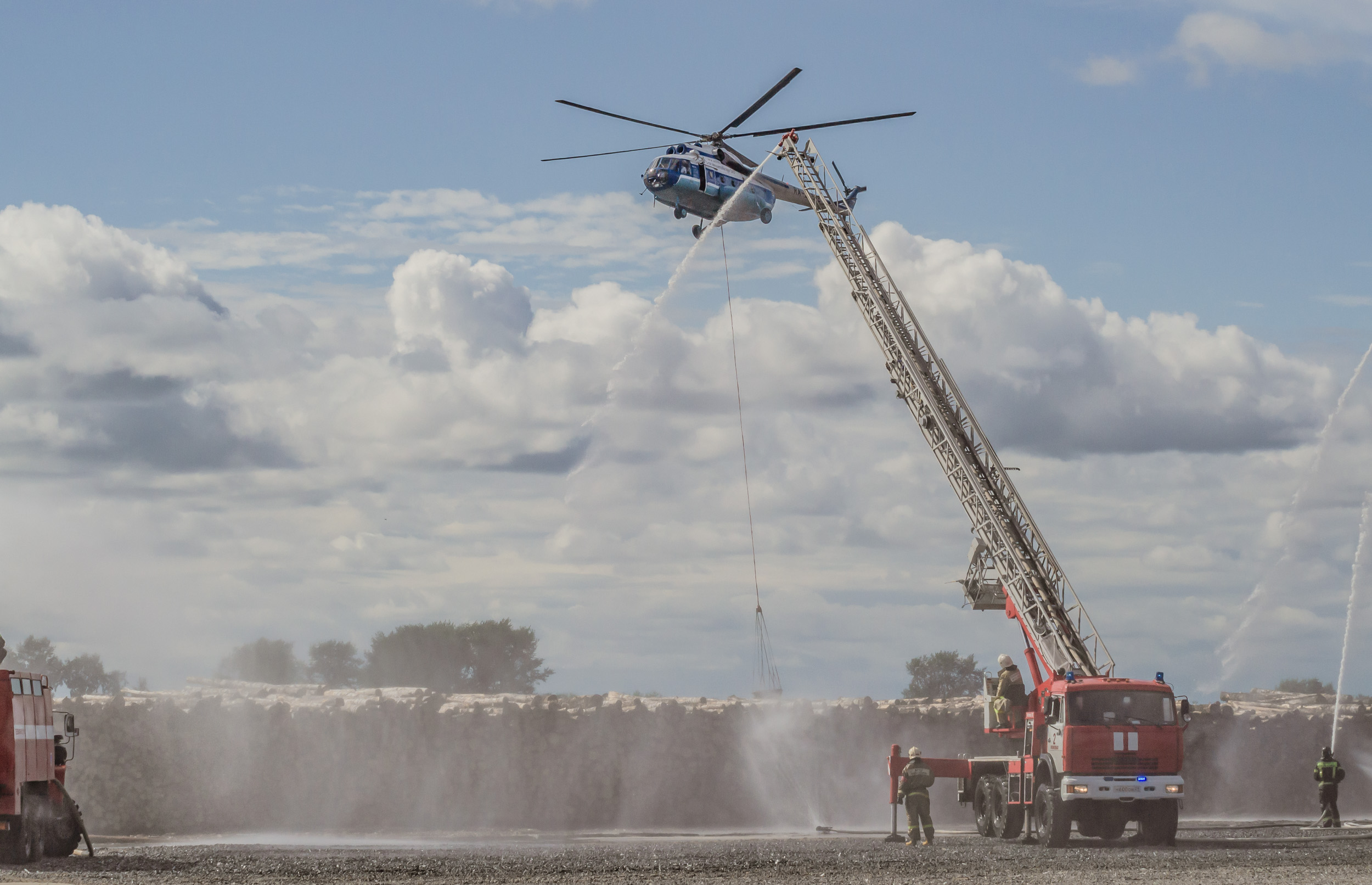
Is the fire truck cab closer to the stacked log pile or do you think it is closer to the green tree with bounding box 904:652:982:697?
the stacked log pile

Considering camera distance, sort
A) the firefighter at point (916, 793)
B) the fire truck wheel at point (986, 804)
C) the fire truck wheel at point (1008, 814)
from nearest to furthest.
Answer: the firefighter at point (916, 793)
the fire truck wheel at point (1008, 814)
the fire truck wheel at point (986, 804)

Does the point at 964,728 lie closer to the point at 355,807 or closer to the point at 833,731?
the point at 833,731

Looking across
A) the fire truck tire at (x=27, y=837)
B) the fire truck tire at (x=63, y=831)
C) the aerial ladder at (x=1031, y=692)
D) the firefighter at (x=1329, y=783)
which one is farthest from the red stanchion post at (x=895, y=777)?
the fire truck tire at (x=27, y=837)

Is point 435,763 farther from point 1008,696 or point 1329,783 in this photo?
point 1329,783

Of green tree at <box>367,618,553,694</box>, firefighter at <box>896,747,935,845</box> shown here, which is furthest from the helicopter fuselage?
green tree at <box>367,618,553,694</box>

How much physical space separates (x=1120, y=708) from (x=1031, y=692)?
9.17 ft

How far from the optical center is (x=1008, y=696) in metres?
28.5

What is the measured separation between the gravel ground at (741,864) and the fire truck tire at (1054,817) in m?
0.28

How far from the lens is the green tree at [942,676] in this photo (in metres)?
96.2

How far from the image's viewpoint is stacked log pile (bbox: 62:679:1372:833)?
40188 millimetres

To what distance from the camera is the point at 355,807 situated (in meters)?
40.4

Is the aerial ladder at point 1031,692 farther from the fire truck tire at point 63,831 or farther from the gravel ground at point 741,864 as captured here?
the fire truck tire at point 63,831

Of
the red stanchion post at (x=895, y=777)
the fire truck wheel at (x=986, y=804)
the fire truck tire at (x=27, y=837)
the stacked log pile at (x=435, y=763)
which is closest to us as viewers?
the fire truck tire at (x=27, y=837)

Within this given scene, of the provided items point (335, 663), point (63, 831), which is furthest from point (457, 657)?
point (63, 831)
